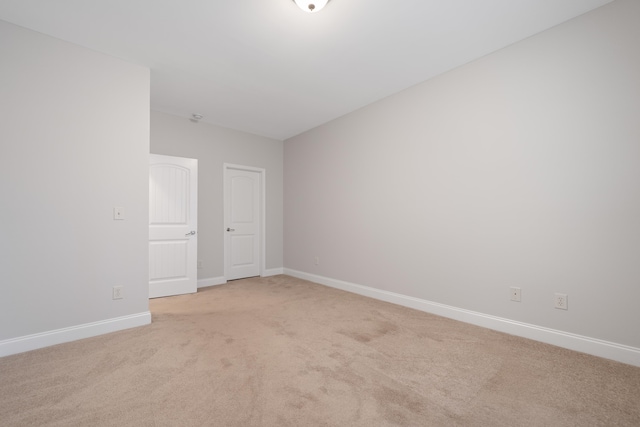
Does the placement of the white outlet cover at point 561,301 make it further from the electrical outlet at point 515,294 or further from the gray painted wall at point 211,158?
the gray painted wall at point 211,158

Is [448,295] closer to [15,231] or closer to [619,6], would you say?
[619,6]

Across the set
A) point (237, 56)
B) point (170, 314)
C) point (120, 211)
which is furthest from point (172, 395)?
point (237, 56)

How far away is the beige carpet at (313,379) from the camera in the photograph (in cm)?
153

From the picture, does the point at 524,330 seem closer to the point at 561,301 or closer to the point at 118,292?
the point at 561,301

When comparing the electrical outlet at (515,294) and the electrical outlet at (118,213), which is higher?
the electrical outlet at (118,213)

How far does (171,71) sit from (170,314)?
2729 millimetres

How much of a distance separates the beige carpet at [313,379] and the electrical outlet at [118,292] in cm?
35

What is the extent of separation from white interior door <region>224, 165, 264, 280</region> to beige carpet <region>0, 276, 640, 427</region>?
218 centimetres

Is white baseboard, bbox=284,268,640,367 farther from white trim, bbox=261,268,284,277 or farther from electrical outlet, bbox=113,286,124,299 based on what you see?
electrical outlet, bbox=113,286,124,299

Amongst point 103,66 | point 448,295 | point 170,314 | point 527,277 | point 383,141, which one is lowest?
point 170,314

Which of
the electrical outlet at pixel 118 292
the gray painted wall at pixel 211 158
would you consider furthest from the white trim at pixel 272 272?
the electrical outlet at pixel 118 292

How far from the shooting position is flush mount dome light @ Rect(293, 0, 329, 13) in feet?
6.90

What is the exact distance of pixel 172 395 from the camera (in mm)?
1705

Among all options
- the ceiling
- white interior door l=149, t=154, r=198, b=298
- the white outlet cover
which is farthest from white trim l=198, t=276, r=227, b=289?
the white outlet cover
